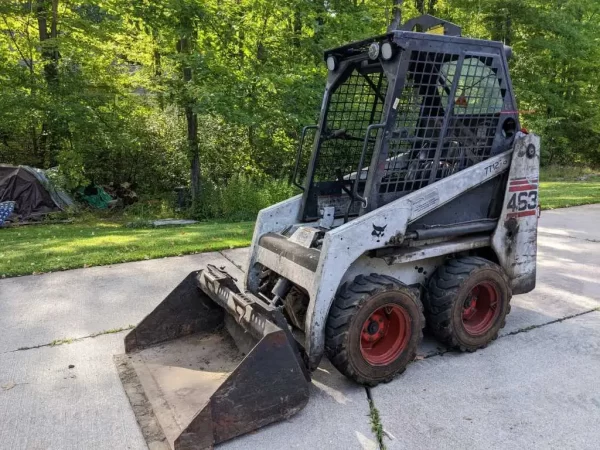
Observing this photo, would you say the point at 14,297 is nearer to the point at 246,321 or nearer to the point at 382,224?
the point at 246,321

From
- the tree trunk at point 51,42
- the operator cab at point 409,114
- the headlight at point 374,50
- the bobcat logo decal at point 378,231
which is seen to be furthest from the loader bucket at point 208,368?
the tree trunk at point 51,42

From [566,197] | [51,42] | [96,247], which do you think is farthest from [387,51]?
[51,42]

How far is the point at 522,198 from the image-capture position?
3852mm

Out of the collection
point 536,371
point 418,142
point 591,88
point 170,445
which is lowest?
point 170,445

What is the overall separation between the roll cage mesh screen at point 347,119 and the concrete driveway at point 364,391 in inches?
65.7

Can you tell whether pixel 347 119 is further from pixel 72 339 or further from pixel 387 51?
pixel 72 339

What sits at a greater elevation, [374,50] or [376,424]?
[374,50]

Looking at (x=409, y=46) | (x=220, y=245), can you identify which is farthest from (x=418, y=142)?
(x=220, y=245)

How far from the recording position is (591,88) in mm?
21188

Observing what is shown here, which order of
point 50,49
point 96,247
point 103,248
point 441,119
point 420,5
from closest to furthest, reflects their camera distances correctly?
1. point 441,119
2. point 103,248
3. point 96,247
4. point 50,49
5. point 420,5

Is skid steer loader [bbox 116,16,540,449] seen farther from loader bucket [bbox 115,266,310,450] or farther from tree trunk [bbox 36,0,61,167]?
tree trunk [bbox 36,0,61,167]

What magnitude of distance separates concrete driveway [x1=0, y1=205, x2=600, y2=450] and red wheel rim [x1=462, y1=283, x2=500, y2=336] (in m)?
0.20

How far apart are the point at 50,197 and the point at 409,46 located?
40.9 feet

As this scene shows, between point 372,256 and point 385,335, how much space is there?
56cm
